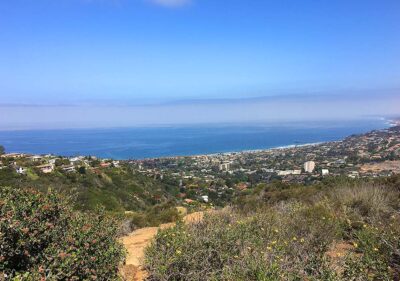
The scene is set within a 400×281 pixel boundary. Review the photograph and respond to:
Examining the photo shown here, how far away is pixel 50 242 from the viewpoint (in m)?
3.88

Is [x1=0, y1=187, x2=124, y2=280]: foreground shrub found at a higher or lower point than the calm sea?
higher

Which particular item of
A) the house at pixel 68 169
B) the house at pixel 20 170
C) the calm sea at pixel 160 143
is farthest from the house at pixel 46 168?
the calm sea at pixel 160 143

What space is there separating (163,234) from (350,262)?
107 inches

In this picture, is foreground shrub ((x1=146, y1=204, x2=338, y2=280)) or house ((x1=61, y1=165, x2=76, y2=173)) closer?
foreground shrub ((x1=146, y1=204, x2=338, y2=280))

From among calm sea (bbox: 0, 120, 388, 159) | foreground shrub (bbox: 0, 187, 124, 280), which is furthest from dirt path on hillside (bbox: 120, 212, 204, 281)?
calm sea (bbox: 0, 120, 388, 159)

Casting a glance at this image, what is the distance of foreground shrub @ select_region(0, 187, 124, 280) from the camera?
3.40 m

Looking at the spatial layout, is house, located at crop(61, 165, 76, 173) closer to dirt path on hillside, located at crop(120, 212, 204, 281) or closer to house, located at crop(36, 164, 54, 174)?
house, located at crop(36, 164, 54, 174)

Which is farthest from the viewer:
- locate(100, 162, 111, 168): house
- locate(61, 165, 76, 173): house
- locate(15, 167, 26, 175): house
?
locate(100, 162, 111, 168): house

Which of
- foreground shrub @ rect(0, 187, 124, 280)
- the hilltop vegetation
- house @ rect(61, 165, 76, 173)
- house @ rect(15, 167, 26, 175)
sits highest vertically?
foreground shrub @ rect(0, 187, 124, 280)

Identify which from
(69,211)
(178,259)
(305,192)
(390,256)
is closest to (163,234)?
(178,259)

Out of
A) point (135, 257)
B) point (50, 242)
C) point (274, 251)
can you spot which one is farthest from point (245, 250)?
point (135, 257)

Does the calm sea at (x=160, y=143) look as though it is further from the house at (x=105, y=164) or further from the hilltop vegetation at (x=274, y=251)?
the hilltop vegetation at (x=274, y=251)

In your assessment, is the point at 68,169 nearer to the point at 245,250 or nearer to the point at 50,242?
the point at 50,242

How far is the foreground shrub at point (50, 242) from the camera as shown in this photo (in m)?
3.40
